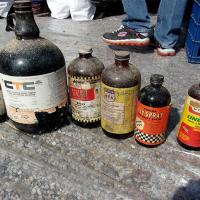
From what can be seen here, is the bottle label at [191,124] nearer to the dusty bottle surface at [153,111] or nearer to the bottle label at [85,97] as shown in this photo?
the dusty bottle surface at [153,111]

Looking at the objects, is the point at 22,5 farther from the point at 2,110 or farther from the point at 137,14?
the point at 137,14

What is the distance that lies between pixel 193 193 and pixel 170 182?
0.32 feet

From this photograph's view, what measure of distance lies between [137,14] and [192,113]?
1.50m

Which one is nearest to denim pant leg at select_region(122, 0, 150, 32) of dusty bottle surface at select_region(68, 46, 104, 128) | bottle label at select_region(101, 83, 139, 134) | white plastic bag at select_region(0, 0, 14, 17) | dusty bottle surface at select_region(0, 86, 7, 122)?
dusty bottle surface at select_region(68, 46, 104, 128)

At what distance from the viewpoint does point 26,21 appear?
108cm

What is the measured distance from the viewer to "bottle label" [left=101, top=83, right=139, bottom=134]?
1.11 metres

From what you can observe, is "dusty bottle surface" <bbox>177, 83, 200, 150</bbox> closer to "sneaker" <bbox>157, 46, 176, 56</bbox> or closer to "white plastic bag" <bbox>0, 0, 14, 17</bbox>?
"sneaker" <bbox>157, 46, 176, 56</bbox>

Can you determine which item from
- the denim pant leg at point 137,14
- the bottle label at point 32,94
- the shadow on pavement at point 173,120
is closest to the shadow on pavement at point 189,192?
the shadow on pavement at point 173,120

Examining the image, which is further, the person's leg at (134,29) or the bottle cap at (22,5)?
the person's leg at (134,29)

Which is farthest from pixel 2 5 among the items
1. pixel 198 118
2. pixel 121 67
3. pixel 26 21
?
pixel 198 118

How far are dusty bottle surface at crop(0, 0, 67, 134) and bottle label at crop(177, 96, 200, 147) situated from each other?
59 centimetres

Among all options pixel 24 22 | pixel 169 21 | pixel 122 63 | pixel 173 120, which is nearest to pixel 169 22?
pixel 169 21

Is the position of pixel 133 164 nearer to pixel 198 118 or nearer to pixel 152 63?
pixel 198 118

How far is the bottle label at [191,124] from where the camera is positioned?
108 cm
